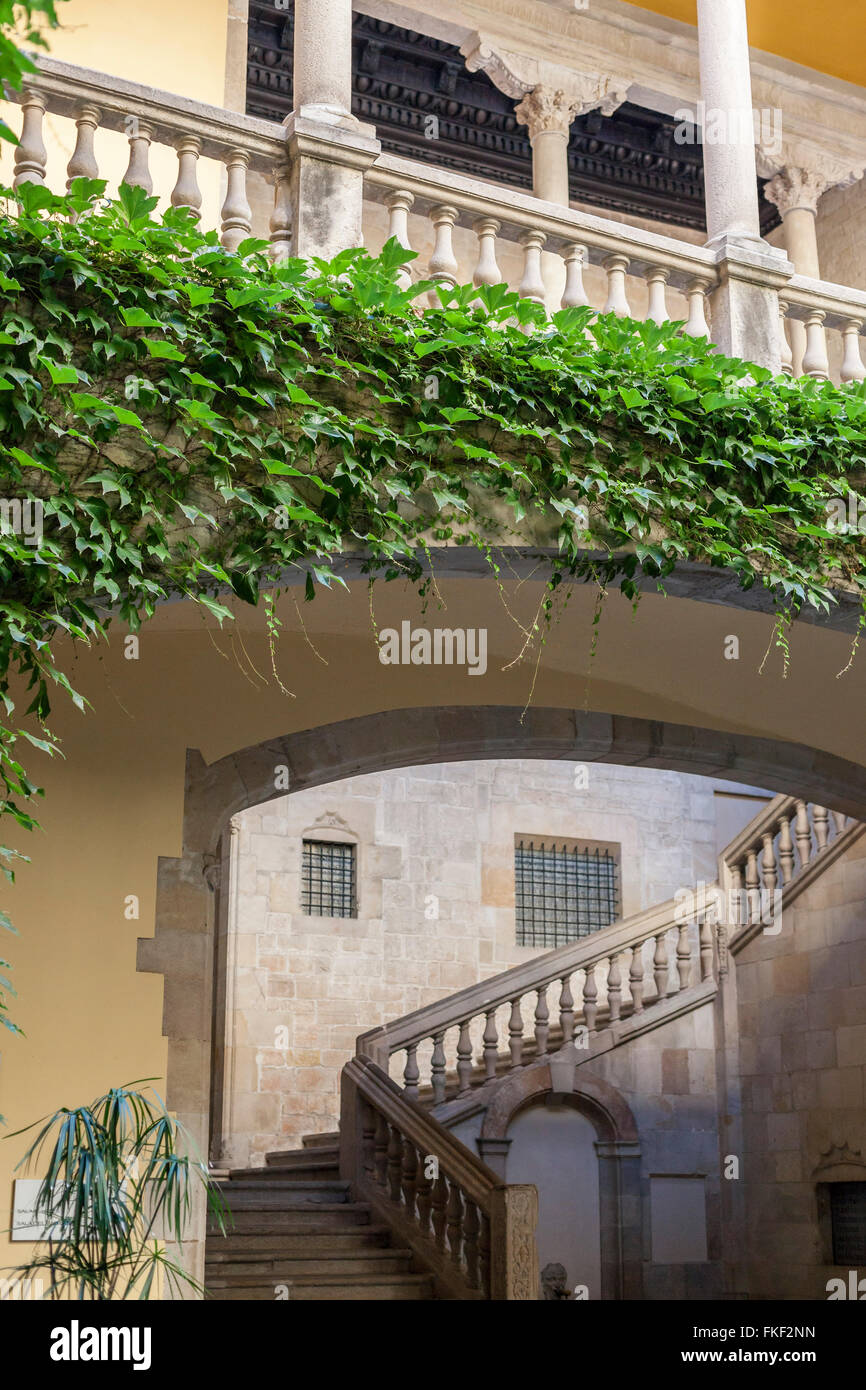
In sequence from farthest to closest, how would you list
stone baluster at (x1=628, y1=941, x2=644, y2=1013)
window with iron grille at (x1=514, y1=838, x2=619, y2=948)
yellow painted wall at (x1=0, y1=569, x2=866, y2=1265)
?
window with iron grille at (x1=514, y1=838, x2=619, y2=948) < stone baluster at (x1=628, y1=941, x2=644, y2=1013) < yellow painted wall at (x1=0, y1=569, x2=866, y2=1265)

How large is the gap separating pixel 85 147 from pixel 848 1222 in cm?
880

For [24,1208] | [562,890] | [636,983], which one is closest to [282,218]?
[24,1208]

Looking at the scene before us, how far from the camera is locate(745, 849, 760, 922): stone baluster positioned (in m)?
11.7

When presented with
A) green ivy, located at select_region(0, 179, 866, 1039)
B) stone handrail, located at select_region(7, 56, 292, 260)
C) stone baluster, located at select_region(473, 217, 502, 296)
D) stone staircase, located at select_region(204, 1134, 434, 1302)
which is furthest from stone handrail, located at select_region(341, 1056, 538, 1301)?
stone handrail, located at select_region(7, 56, 292, 260)

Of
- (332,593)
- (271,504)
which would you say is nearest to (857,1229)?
(332,593)

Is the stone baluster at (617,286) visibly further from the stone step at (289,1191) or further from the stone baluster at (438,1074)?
the stone baluster at (438,1074)

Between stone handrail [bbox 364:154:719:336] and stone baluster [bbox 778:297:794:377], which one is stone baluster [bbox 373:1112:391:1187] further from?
stone handrail [bbox 364:154:719:336]

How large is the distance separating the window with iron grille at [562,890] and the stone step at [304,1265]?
19.9 feet

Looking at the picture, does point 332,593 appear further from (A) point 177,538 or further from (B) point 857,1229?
(B) point 857,1229

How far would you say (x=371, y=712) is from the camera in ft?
25.1

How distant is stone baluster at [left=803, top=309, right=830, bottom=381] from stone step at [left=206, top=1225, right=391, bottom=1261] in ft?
18.3

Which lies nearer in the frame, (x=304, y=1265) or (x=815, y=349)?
(x=815, y=349)

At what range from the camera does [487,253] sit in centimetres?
574

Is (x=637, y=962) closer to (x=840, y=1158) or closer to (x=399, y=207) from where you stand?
(x=840, y=1158)
